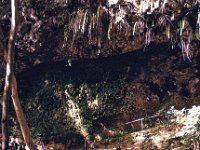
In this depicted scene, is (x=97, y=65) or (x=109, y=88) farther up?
(x=97, y=65)

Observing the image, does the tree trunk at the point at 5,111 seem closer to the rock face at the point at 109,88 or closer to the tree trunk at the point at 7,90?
the tree trunk at the point at 7,90

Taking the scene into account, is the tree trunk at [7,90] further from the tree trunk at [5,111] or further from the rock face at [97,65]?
the rock face at [97,65]

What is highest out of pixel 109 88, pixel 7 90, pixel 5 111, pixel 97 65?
pixel 97 65

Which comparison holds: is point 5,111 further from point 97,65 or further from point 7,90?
point 97,65

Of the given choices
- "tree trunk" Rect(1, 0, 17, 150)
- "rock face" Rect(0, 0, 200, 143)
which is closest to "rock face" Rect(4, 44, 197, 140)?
"rock face" Rect(0, 0, 200, 143)

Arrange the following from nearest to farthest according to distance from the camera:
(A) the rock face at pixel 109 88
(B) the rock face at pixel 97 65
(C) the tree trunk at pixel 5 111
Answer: (C) the tree trunk at pixel 5 111, (B) the rock face at pixel 97 65, (A) the rock face at pixel 109 88

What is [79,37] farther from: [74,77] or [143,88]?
[143,88]

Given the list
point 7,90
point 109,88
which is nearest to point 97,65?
point 109,88

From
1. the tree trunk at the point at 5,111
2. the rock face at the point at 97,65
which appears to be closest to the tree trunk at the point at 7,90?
the tree trunk at the point at 5,111

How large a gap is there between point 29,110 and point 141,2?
2.70 m

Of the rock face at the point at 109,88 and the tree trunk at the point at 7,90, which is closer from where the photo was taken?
the tree trunk at the point at 7,90

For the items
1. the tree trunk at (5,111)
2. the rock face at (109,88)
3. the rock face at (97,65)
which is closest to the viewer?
the tree trunk at (5,111)

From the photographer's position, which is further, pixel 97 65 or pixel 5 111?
pixel 97 65

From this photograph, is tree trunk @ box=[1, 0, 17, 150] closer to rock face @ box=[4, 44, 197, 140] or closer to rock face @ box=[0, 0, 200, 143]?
rock face @ box=[0, 0, 200, 143]
